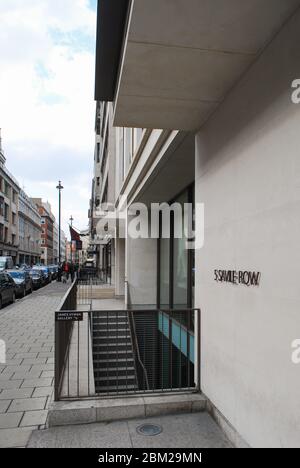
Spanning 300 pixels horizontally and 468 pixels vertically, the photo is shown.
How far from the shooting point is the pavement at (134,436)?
157 inches

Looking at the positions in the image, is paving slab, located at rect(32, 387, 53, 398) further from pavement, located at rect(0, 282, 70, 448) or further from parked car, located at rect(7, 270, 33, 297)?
parked car, located at rect(7, 270, 33, 297)

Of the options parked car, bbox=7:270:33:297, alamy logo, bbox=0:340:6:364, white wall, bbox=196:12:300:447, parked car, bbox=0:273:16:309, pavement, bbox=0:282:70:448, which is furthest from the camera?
parked car, bbox=7:270:33:297

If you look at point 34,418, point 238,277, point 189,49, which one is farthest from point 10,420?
point 189,49

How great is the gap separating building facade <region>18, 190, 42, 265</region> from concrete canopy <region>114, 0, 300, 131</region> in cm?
7403

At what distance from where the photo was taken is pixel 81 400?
15.8 feet

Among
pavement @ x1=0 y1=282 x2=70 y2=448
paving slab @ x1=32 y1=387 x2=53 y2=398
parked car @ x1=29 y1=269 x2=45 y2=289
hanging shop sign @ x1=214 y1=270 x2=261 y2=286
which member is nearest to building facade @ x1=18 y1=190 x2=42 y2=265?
parked car @ x1=29 y1=269 x2=45 y2=289

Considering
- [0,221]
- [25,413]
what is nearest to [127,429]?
[25,413]

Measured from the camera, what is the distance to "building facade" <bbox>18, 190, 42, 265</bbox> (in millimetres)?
76688

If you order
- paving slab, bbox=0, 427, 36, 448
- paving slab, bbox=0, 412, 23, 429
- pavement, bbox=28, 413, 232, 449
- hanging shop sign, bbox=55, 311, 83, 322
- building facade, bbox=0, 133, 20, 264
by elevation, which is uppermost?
building facade, bbox=0, 133, 20, 264

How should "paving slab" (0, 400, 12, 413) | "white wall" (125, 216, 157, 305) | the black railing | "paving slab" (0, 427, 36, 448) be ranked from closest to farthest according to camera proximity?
"paving slab" (0, 427, 36, 448), "paving slab" (0, 400, 12, 413), the black railing, "white wall" (125, 216, 157, 305)

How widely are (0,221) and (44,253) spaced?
63777 millimetres

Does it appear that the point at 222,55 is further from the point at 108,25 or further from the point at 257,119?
the point at 108,25

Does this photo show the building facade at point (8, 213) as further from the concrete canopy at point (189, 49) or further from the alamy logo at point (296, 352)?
the alamy logo at point (296, 352)
